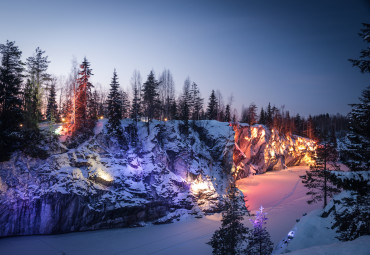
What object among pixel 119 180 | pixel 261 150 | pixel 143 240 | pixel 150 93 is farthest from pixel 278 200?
pixel 150 93

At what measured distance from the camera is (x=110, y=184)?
961 inches

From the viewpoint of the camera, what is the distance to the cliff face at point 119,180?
65.7 ft

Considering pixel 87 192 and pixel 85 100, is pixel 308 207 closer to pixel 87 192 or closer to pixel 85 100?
pixel 87 192

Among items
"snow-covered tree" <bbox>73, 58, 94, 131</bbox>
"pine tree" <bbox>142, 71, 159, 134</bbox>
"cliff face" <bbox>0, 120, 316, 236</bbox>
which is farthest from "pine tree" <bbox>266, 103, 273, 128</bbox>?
"snow-covered tree" <bbox>73, 58, 94, 131</bbox>

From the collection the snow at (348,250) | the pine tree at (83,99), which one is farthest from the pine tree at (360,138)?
the pine tree at (83,99)

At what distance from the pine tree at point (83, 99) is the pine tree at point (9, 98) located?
6734 mm

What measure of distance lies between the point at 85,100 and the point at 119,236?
20776mm

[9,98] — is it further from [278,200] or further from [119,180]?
[278,200]

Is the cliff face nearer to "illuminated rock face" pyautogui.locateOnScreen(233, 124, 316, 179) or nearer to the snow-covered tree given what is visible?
the snow-covered tree

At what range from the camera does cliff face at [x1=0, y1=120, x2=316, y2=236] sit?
65.7 ft

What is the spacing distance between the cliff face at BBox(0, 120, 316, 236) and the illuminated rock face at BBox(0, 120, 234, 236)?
8 centimetres

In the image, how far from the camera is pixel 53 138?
1009 inches

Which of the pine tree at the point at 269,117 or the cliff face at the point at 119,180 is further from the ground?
the pine tree at the point at 269,117

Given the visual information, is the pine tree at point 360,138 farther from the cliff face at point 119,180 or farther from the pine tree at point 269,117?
the pine tree at point 269,117
